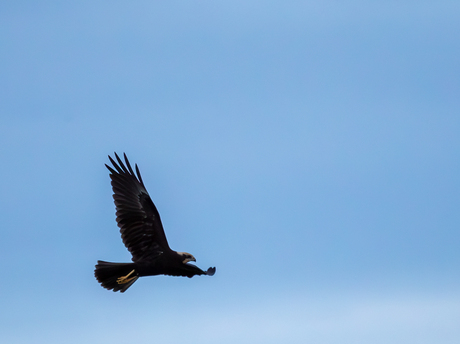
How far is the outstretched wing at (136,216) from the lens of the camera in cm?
1160

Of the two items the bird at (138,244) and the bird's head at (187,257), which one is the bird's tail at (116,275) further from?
the bird's head at (187,257)

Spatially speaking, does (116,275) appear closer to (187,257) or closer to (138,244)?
(138,244)

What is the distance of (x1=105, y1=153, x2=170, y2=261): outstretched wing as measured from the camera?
38.1ft

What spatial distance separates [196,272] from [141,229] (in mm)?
1876

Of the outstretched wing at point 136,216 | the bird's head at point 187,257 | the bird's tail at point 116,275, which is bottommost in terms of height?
the bird's tail at point 116,275

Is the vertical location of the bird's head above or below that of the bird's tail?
above

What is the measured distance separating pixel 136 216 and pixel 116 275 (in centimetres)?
161

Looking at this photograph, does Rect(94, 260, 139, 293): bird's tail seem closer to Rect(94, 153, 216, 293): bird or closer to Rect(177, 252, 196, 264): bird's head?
Rect(94, 153, 216, 293): bird

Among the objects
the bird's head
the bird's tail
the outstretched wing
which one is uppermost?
the outstretched wing

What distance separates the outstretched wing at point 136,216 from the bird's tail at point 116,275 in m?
0.36

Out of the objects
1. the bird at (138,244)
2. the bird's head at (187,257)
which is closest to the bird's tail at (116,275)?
the bird at (138,244)

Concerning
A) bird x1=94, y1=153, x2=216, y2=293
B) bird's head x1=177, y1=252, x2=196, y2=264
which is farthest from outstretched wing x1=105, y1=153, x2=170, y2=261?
bird's head x1=177, y1=252, x2=196, y2=264

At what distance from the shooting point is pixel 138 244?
11.7 metres

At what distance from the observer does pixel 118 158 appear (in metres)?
12.5
